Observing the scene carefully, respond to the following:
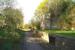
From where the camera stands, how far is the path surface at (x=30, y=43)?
245cm

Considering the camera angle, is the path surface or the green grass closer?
the green grass

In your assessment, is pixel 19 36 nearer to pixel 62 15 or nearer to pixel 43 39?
pixel 43 39

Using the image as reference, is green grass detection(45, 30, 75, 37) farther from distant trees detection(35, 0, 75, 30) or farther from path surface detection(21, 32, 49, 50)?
path surface detection(21, 32, 49, 50)

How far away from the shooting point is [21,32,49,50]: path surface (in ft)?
8.05

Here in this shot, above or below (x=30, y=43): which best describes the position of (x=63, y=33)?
above

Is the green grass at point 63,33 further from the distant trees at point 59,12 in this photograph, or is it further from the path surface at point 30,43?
the path surface at point 30,43

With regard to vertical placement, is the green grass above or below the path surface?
above

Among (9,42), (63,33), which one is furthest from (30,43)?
(63,33)

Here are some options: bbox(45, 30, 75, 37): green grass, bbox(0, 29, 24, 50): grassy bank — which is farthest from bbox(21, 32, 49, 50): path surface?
bbox(45, 30, 75, 37): green grass

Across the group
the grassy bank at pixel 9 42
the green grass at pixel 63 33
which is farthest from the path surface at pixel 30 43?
the green grass at pixel 63 33

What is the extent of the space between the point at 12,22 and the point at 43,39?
50cm

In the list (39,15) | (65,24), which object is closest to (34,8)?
(39,15)

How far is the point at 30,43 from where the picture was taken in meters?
2.52

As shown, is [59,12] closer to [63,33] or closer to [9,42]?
[63,33]
